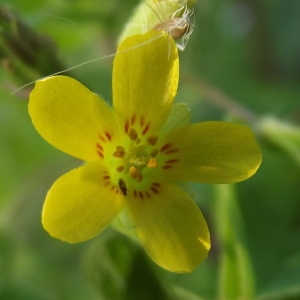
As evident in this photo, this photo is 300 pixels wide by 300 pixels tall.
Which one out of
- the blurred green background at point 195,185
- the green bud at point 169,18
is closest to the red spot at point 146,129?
the green bud at point 169,18

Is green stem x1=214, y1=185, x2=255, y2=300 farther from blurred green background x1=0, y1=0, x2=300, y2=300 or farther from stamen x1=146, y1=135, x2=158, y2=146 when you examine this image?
stamen x1=146, y1=135, x2=158, y2=146

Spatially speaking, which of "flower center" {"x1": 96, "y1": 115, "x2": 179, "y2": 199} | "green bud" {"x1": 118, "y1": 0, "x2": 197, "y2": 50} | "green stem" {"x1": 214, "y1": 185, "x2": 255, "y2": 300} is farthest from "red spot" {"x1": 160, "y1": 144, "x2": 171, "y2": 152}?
"green stem" {"x1": 214, "y1": 185, "x2": 255, "y2": 300}

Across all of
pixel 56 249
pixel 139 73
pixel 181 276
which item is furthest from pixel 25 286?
pixel 139 73

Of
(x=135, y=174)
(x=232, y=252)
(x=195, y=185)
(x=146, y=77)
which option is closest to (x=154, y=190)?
(x=135, y=174)

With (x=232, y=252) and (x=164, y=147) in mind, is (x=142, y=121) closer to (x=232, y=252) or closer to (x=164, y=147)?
(x=164, y=147)

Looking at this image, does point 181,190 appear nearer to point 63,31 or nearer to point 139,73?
point 139,73

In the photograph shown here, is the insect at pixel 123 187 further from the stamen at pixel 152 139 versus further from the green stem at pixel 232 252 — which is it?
the green stem at pixel 232 252
